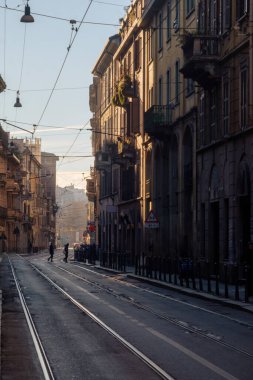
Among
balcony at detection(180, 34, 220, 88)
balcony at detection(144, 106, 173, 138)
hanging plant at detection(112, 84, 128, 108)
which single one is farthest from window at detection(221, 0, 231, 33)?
hanging plant at detection(112, 84, 128, 108)

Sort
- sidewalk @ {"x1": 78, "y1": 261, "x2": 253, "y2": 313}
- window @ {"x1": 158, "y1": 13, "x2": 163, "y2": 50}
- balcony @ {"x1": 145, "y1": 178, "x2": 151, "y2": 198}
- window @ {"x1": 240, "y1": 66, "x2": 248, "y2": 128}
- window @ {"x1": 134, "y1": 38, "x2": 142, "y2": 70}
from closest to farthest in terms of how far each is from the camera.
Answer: sidewalk @ {"x1": 78, "y1": 261, "x2": 253, "y2": 313}
window @ {"x1": 240, "y1": 66, "x2": 248, "y2": 128}
window @ {"x1": 158, "y1": 13, "x2": 163, "y2": 50}
balcony @ {"x1": 145, "y1": 178, "x2": 151, "y2": 198}
window @ {"x1": 134, "y1": 38, "x2": 142, "y2": 70}

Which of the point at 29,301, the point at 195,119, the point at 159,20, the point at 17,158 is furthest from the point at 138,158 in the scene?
the point at 17,158

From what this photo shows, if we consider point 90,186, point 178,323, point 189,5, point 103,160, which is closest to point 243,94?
point 189,5

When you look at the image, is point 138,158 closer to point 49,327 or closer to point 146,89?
point 146,89

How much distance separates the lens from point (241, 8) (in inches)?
1339

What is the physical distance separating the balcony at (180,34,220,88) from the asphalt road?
36.9ft

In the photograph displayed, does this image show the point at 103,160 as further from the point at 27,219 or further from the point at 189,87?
the point at 27,219

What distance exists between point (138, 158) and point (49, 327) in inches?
1671

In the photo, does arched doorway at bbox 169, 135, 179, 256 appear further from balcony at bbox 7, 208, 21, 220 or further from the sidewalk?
balcony at bbox 7, 208, 21, 220

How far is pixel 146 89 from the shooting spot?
57062 mm

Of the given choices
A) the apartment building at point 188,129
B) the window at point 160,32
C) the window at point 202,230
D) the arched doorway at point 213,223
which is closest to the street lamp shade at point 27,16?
the apartment building at point 188,129

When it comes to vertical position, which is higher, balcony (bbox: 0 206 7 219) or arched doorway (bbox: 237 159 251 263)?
balcony (bbox: 0 206 7 219)

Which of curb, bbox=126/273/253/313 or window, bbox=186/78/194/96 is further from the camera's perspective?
window, bbox=186/78/194/96

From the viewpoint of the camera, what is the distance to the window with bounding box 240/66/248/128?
33406mm
